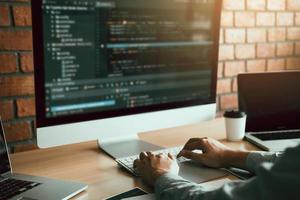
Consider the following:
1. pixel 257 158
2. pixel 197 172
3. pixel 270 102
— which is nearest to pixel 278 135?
pixel 270 102

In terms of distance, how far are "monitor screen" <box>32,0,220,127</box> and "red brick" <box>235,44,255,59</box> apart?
659 millimetres

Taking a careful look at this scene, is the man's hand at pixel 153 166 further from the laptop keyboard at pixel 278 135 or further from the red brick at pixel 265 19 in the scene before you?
the red brick at pixel 265 19

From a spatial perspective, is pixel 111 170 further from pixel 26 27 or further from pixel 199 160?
pixel 26 27

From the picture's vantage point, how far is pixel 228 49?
6.91ft

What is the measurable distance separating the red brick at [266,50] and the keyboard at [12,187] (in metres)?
1.54

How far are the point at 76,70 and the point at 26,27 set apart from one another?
1.28 feet

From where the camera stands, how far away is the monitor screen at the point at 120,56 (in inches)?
46.4

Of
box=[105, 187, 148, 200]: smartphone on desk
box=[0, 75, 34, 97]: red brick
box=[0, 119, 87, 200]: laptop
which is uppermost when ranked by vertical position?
Result: box=[0, 75, 34, 97]: red brick

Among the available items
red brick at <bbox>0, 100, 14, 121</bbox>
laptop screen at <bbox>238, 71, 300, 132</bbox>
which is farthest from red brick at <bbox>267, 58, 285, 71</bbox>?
red brick at <bbox>0, 100, 14, 121</bbox>

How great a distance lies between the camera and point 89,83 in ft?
4.11

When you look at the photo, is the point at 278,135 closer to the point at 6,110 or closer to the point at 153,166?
the point at 153,166

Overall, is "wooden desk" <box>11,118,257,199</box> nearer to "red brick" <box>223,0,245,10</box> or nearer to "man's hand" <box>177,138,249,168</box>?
"man's hand" <box>177,138,249,168</box>

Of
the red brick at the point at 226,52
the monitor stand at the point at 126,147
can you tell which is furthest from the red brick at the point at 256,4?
the monitor stand at the point at 126,147

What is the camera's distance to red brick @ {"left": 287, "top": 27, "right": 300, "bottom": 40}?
2.34m
